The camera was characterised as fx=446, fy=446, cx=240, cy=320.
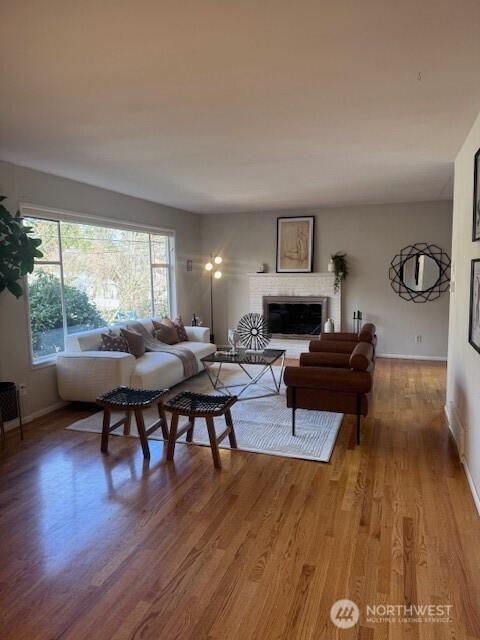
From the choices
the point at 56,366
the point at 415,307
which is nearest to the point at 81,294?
the point at 56,366

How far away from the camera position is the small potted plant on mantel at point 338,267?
7055 millimetres

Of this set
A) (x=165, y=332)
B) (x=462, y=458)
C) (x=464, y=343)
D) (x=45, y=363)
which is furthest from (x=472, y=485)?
(x=165, y=332)

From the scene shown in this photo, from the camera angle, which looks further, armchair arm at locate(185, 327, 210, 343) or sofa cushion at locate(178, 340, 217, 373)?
armchair arm at locate(185, 327, 210, 343)

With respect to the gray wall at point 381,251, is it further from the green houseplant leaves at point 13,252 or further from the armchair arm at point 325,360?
the green houseplant leaves at point 13,252

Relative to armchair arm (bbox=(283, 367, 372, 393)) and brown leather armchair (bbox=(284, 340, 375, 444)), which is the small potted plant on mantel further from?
armchair arm (bbox=(283, 367, 372, 393))

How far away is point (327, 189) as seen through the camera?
219 inches

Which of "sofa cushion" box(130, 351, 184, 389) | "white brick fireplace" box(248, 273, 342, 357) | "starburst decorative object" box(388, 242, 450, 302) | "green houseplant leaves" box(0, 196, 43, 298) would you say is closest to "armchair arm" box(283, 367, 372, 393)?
"sofa cushion" box(130, 351, 184, 389)

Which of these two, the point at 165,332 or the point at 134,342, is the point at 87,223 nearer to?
the point at 134,342

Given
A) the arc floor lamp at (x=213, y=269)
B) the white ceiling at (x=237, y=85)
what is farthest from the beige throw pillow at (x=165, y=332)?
the white ceiling at (x=237, y=85)

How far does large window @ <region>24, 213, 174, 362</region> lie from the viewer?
4645 mm

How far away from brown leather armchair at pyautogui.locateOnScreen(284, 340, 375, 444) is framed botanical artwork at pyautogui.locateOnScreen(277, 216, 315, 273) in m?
3.64

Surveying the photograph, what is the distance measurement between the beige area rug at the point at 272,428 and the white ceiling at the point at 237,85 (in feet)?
7.90

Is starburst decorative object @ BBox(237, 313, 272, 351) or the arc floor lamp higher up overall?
the arc floor lamp

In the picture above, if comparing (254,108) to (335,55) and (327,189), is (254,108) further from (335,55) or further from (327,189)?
(327,189)
